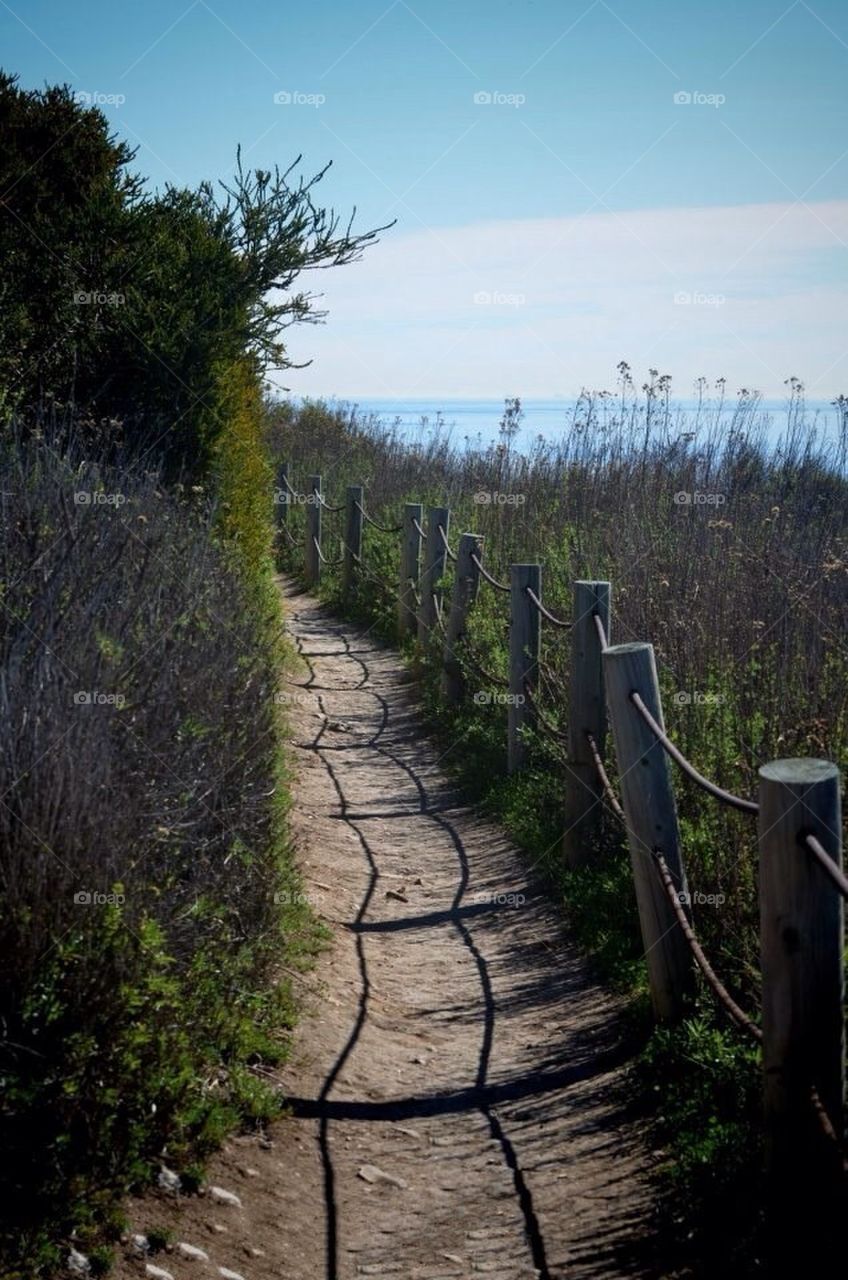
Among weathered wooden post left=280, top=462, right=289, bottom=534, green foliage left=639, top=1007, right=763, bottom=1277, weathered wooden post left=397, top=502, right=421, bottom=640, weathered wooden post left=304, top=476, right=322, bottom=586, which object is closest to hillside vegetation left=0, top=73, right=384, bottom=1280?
green foliage left=639, top=1007, right=763, bottom=1277

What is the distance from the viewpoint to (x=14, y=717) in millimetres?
4039

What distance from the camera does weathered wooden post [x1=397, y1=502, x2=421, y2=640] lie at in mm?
13508

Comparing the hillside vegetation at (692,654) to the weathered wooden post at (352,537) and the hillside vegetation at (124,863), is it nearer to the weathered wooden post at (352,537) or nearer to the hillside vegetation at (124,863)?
the weathered wooden post at (352,537)

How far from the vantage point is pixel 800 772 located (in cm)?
325

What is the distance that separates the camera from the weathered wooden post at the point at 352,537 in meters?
16.2

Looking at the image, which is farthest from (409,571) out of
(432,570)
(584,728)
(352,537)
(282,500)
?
(282,500)

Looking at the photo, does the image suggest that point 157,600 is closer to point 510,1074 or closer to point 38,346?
point 510,1074

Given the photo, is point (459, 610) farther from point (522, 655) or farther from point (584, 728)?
point (584, 728)

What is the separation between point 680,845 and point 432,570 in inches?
295

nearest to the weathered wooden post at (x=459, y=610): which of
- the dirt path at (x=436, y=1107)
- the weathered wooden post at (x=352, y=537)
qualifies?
the dirt path at (x=436, y=1107)

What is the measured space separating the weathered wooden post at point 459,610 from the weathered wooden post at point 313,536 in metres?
7.11

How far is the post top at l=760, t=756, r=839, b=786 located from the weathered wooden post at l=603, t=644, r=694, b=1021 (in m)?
1.54

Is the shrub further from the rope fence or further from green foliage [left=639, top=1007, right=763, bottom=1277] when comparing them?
the rope fence

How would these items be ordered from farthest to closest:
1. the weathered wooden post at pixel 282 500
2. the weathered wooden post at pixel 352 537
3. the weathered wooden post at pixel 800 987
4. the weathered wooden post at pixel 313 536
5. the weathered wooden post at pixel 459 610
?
the weathered wooden post at pixel 282 500 < the weathered wooden post at pixel 313 536 < the weathered wooden post at pixel 352 537 < the weathered wooden post at pixel 459 610 < the weathered wooden post at pixel 800 987
